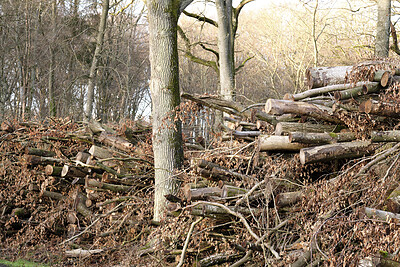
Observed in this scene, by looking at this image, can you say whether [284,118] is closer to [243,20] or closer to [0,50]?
[0,50]

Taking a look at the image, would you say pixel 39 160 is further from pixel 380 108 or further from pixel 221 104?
pixel 380 108

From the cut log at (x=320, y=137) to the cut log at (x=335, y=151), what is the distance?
12 cm

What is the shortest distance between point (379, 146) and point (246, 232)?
2.19 meters

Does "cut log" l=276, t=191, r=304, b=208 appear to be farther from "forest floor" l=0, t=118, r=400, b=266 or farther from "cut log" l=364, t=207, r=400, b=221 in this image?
"cut log" l=364, t=207, r=400, b=221

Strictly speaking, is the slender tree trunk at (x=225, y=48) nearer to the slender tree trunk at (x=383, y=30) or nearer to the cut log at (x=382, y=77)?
the slender tree trunk at (x=383, y=30)

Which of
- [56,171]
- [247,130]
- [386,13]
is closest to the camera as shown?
[247,130]

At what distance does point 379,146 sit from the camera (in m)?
6.05

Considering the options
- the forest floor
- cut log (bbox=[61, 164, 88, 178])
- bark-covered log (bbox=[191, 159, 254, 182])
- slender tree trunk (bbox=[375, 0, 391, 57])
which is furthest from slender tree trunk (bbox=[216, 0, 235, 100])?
bark-covered log (bbox=[191, 159, 254, 182])

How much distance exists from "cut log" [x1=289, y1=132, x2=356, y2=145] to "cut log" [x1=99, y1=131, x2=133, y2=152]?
3.71 metres

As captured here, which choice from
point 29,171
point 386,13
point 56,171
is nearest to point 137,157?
point 56,171

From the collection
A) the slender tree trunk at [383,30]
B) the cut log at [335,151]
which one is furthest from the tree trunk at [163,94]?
the slender tree trunk at [383,30]

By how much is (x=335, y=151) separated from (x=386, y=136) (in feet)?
2.25

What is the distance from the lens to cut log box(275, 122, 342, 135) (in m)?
6.22

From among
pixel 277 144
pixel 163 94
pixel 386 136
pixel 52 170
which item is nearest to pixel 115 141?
pixel 52 170
